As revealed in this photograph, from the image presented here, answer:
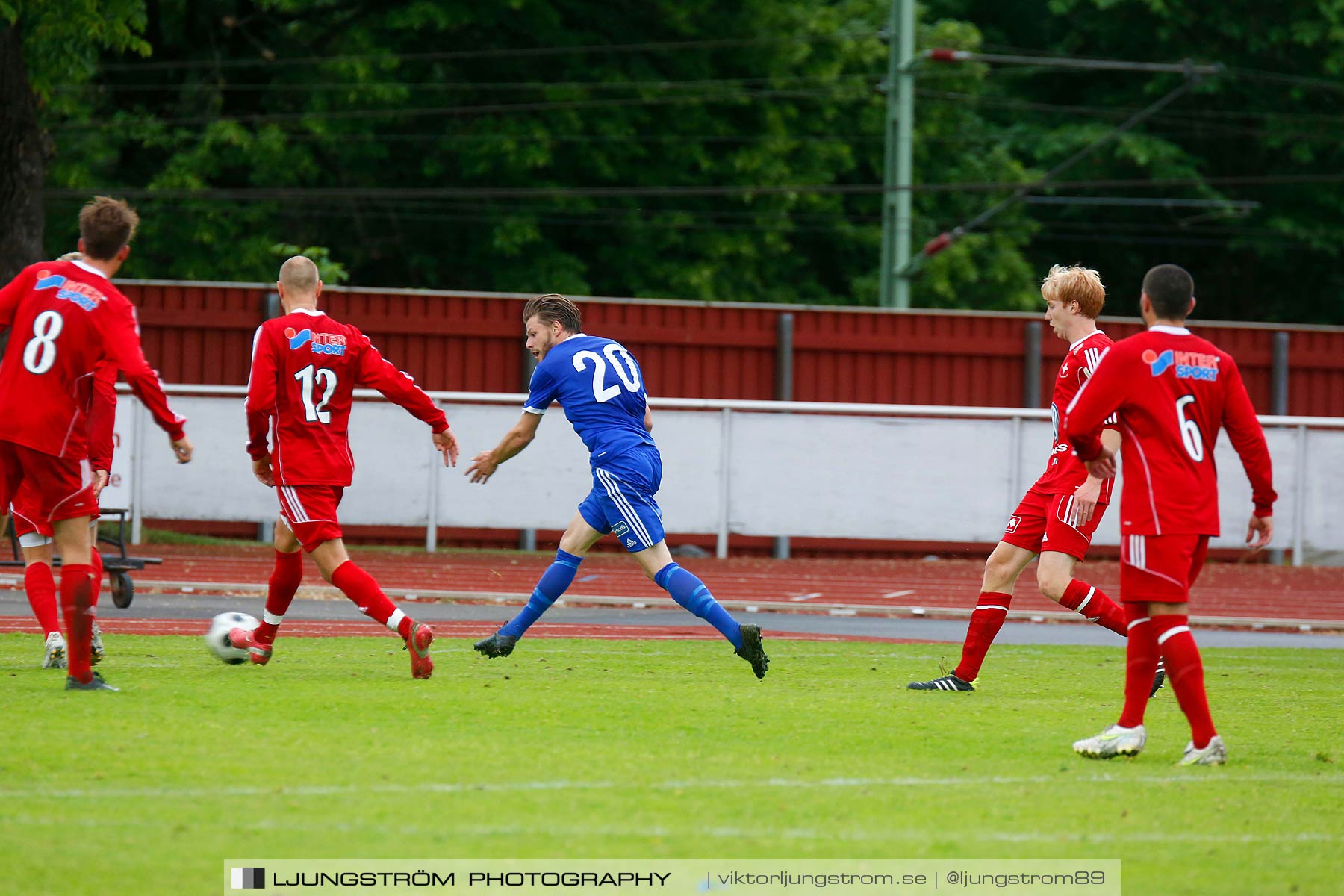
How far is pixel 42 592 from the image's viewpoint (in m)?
7.82

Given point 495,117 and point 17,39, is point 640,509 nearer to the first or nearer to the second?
point 17,39

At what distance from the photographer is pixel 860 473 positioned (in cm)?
1794

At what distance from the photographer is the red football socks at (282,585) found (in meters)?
8.27

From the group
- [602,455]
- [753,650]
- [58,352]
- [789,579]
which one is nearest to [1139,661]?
[753,650]

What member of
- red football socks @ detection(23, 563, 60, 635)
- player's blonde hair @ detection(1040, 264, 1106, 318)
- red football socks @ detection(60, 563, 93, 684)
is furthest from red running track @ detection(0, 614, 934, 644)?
player's blonde hair @ detection(1040, 264, 1106, 318)

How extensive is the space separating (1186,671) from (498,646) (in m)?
3.96

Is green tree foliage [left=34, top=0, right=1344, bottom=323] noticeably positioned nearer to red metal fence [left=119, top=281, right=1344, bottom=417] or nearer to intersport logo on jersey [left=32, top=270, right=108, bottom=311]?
red metal fence [left=119, top=281, right=1344, bottom=417]

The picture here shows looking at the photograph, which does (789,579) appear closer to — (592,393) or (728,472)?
(728,472)

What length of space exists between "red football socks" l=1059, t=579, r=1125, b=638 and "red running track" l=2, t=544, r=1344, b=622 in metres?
4.98

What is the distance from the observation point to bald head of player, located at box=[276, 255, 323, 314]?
804 centimetres

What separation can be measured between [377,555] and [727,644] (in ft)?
25.7

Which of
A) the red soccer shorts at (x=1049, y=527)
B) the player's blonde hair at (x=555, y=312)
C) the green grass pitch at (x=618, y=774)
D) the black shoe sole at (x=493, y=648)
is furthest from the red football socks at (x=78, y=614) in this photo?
the red soccer shorts at (x=1049, y=527)

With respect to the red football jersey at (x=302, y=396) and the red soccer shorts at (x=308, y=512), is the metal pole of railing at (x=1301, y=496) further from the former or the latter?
the red soccer shorts at (x=308, y=512)

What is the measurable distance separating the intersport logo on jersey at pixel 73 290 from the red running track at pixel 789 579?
6289 millimetres
